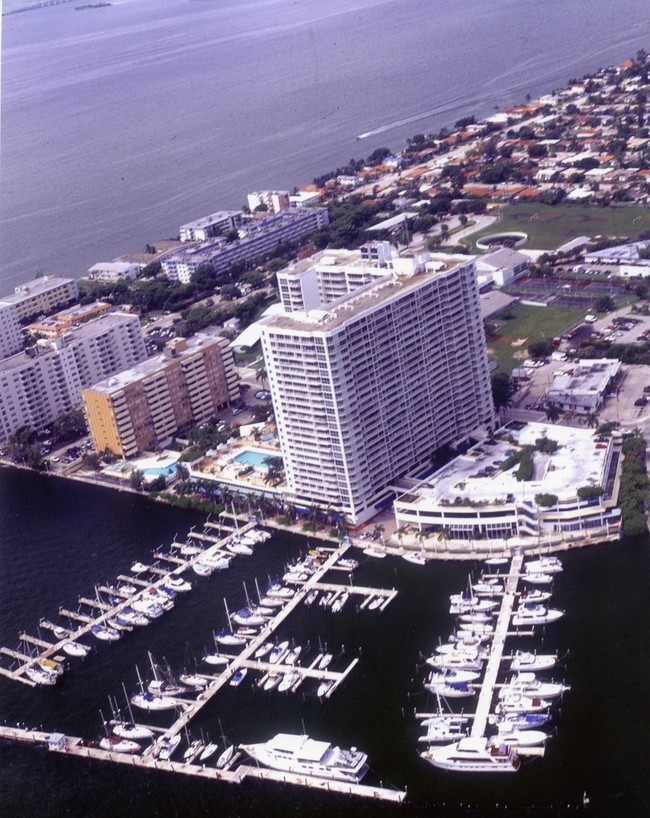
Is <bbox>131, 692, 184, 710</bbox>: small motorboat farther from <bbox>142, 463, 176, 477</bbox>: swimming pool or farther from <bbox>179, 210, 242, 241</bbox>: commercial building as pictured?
<bbox>179, 210, 242, 241</bbox>: commercial building

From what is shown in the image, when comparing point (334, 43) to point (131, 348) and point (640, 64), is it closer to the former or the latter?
point (640, 64)

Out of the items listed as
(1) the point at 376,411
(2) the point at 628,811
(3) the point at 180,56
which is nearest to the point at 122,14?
(3) the point at 180,56

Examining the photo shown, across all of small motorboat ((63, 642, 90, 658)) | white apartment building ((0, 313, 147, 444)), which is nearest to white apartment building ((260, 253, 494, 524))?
small motorboat ((63, 642, 90, 658))

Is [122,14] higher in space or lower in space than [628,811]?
higher

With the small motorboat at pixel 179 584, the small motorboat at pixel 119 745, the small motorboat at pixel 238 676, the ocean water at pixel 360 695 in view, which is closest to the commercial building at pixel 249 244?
the ocean water at pixel 360 695

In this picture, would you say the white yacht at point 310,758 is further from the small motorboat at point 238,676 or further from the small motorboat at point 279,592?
the small motorboat at point 279,592

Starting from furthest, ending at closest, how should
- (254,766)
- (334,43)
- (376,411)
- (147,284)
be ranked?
1. (334,43)
2. (147,284)
3. (376,411)
4. (254,766)
